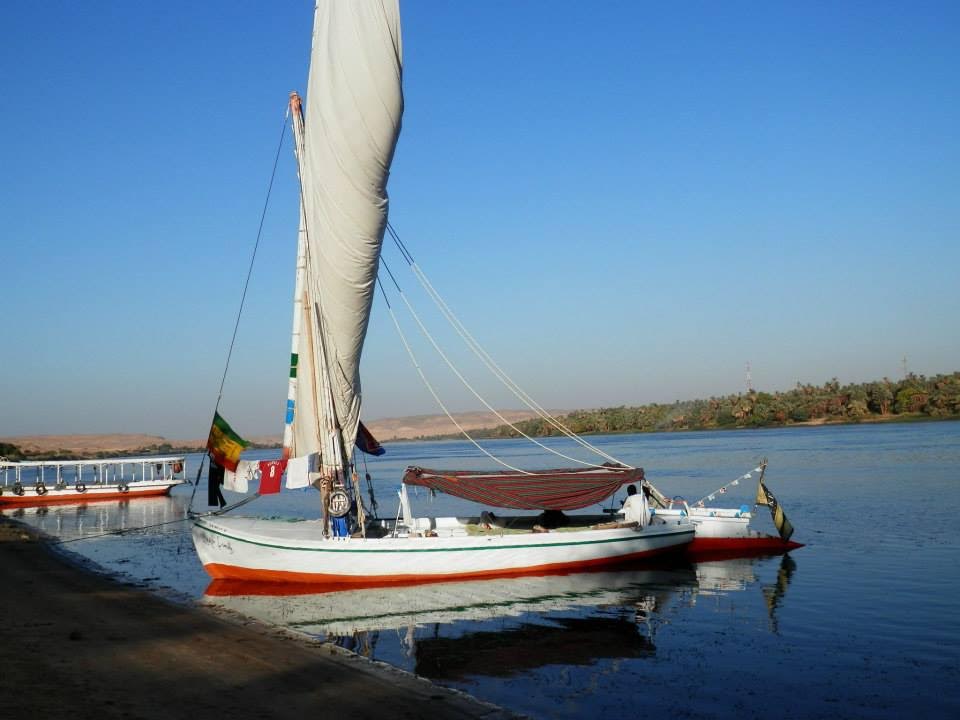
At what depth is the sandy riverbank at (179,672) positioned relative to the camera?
8.43 m

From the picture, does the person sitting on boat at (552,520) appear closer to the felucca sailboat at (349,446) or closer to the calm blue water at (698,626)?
the felucca sailboat at (349,446)

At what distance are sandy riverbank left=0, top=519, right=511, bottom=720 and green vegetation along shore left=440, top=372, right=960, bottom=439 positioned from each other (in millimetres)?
67814

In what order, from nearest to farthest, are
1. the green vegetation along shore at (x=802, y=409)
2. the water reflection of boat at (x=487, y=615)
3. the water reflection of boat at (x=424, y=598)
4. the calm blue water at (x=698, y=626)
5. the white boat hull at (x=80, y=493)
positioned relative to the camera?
the calm blue water at (x=698, y=626), the water reflection of boat at (x=487, y=615), the water reflection of boat at (x=424, y=598), the white boat hull at (x=80, y=493), the green vegetation along shore at (x=802, y=409)

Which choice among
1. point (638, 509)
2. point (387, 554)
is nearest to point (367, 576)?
point (387, 554)

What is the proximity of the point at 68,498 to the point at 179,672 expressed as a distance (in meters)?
42.3

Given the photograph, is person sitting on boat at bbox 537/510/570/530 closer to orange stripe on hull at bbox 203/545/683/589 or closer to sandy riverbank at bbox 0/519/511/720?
orange stripe on hull at bbox 203/545/683/589

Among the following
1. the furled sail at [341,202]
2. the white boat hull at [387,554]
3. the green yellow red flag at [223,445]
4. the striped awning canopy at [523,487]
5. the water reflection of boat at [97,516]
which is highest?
the furled sail at [341,202]

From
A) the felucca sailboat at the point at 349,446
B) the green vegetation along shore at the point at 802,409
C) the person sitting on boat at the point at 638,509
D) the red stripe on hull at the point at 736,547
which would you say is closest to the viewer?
the felucca sailboat at the point at 349,446

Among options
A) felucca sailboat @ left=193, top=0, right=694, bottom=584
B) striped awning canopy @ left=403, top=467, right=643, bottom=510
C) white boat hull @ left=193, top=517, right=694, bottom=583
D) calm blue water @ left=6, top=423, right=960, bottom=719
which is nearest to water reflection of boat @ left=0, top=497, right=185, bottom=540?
calm blue water @ left=6, top=423, right=960, bottom=719

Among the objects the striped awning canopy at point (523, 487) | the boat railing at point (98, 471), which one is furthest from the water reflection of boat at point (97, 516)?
the striped awning canopy at point (523, 487)

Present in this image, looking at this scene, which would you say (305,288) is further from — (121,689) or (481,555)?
(121,689)

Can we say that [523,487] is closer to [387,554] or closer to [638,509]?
[638,509]

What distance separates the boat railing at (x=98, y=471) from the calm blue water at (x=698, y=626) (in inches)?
881

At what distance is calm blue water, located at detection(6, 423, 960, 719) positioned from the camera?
1058 cm
